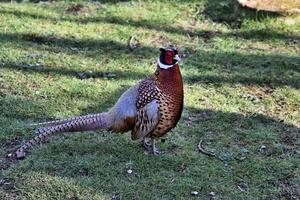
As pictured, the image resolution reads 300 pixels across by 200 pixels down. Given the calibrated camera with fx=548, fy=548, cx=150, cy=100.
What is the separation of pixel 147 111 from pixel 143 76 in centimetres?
179

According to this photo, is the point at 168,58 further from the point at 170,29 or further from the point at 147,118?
the point at 170,29

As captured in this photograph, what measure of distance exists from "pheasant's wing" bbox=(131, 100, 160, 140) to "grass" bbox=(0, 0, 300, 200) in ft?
1.06

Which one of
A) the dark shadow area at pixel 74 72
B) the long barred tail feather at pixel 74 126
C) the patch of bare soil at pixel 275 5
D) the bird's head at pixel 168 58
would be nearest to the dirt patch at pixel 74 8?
the dark shadow area at pixel 74 72

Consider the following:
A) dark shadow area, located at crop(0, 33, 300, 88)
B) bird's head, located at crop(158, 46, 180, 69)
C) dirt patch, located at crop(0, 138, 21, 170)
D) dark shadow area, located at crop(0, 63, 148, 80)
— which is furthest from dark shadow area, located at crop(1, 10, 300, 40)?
dirt patch, located at crop(0, 138, 21, 170)

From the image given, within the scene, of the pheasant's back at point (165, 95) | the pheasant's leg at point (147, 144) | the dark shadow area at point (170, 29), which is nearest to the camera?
the pheasant's back at point (165, 95)

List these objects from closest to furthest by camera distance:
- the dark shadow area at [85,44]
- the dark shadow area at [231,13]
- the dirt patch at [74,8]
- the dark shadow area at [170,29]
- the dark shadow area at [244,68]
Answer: the dark shadow area at [244,68] < the dark shadow area at [85,44] < the dark shadow area at [170,29] < the dark shadow area at [231,13] < the dirt patch at [74,8]

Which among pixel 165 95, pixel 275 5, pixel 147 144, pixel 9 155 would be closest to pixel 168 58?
pixel 165 95

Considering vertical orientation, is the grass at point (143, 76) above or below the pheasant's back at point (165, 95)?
below

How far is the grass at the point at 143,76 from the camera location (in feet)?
14.6

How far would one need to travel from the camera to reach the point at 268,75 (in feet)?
20.6

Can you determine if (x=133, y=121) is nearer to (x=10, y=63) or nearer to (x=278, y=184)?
(x=278, y=184)

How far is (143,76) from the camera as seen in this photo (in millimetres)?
6219

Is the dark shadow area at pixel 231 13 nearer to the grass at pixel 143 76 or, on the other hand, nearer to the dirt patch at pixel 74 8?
the grass at pixel 143 76

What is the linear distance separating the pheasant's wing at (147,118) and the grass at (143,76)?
1.06 feet
